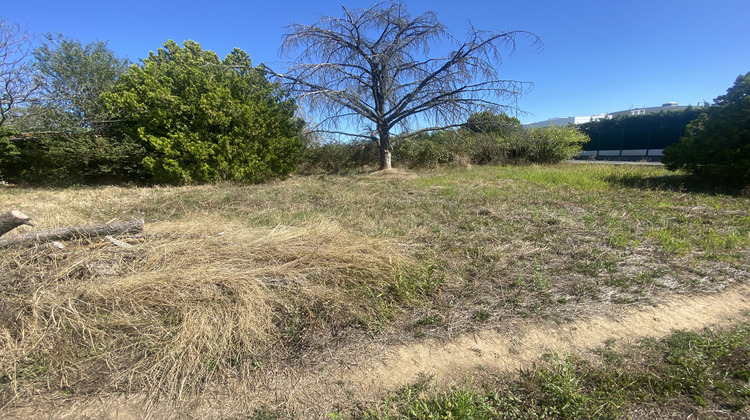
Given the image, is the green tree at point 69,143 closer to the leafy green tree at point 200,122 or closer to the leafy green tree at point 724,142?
the leafy green tree at point 200,122

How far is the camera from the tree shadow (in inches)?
266

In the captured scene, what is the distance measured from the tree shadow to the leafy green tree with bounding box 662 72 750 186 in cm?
24

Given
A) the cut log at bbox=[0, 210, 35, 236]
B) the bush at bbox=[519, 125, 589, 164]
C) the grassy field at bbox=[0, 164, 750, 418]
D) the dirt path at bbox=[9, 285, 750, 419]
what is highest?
the bush at bbox=[519, 125, 589, 164]

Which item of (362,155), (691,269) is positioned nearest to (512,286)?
(691,269)

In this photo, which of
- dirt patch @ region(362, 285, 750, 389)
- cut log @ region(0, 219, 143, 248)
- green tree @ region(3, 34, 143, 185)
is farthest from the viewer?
green tree @ region(3, 34, 143, 185)

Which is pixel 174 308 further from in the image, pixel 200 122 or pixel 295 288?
pixel 200 122

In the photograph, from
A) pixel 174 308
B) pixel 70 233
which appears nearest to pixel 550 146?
pixel 174 308

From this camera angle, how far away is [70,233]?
9.71 ft

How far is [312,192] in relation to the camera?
310 inches

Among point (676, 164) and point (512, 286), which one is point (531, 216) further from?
point (676, 164)

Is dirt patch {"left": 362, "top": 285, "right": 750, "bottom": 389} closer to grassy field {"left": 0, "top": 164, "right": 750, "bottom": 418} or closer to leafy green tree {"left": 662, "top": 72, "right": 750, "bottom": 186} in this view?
grassy field {"left": 0, "top": 164, "right": 750, "bottom": 418}

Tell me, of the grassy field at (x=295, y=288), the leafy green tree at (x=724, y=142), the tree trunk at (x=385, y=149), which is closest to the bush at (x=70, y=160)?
the grassy field at (x=295, y=288)

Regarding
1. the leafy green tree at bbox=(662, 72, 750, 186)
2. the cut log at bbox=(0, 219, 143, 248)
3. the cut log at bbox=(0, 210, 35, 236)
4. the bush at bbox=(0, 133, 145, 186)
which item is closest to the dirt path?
the cut log at bbox=(0, 210, 35, 236)

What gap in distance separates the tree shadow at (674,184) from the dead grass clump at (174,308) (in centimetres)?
770
